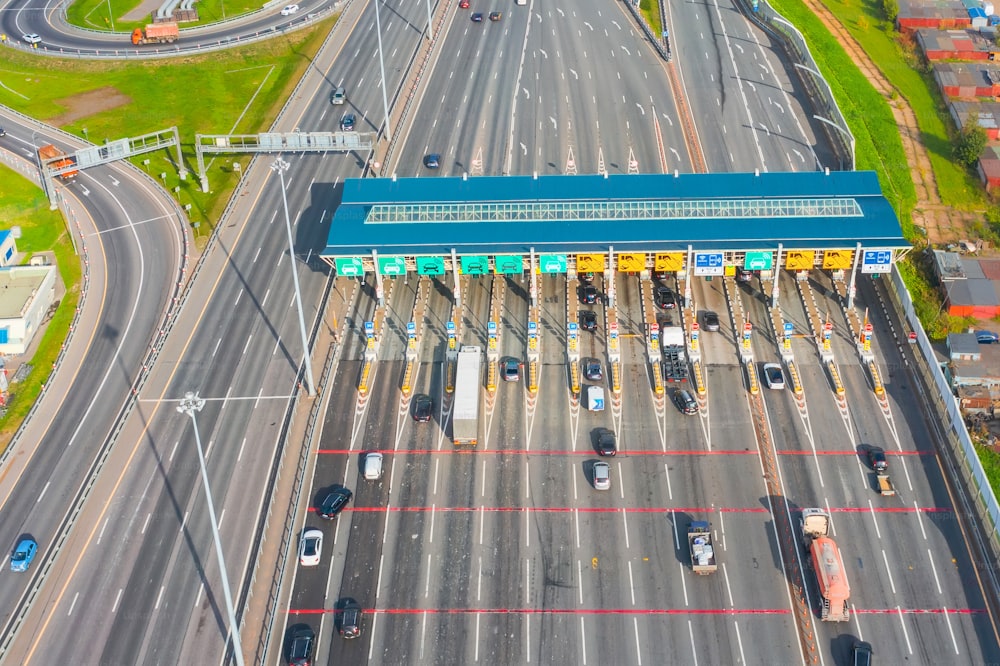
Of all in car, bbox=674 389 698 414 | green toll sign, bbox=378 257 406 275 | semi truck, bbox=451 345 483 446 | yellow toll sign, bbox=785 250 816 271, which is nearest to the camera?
semi truck, bbox=451 345 483 446

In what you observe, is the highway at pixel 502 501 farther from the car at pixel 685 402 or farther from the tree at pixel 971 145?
the tree at pixel 971 145

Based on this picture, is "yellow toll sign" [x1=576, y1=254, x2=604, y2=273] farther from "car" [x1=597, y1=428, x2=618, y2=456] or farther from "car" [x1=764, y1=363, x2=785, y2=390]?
"car" [x1=597, y1=428, x2=618, y2=456]

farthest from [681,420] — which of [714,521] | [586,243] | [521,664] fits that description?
[521,664]

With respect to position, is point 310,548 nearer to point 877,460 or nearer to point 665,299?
point 665,299

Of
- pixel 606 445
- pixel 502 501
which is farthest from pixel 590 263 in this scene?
pixel 502 501

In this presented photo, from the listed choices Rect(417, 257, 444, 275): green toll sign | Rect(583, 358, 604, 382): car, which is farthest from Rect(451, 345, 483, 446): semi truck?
Rect(417, 257, 444, 275): green toll sign

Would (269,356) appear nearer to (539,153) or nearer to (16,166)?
(539,153)
